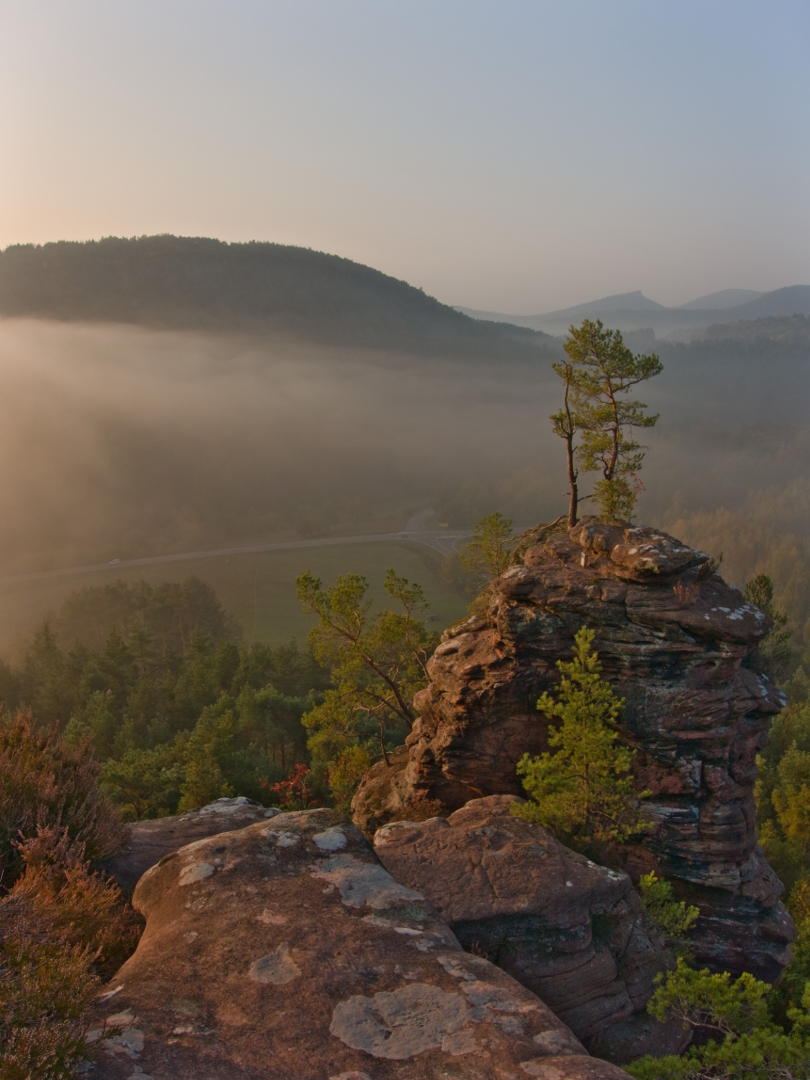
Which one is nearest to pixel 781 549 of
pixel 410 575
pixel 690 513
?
pixel 690 513

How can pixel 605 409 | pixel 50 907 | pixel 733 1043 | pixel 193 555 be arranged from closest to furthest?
pixel 733 1043 < pixel 50 907 < pixel 605 409 < pixel 193 555

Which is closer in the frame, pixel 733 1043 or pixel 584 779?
pixel 733 1043

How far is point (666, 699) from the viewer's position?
65.2 feet

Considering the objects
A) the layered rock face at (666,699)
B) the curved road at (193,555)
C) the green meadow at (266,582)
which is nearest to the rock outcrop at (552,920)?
the layered rock face at (666,699)

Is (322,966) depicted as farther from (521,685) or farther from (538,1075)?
(521,685)

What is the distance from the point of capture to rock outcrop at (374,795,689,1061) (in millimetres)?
14430

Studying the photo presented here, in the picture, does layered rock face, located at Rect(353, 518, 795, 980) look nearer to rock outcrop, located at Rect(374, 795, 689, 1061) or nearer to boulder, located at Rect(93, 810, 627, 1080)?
rock outcrop, located at Rect(374, 795, 689, 1061)

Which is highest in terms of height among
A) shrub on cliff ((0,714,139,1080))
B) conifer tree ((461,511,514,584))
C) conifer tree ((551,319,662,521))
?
conifer tree ((551,319,662,521))

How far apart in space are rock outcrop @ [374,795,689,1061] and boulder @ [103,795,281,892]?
673 cm

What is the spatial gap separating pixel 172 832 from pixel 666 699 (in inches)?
633

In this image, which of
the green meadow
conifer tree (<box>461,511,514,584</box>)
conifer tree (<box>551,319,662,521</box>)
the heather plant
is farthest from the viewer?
the green meadow

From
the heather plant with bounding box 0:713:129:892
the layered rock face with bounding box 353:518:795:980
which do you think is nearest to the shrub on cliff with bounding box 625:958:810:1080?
the layered rock face with bounding box 353:518:795:980

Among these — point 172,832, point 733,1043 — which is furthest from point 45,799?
point 733,1043

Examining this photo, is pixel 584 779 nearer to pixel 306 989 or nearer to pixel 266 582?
pixel 306 989
